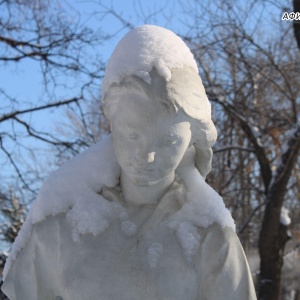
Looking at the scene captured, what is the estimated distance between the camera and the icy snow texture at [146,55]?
6.61 feet

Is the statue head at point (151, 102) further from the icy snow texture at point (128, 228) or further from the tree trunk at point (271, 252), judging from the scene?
the tree trunk at point (271, 252)

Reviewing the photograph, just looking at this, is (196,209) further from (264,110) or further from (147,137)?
(264,110)

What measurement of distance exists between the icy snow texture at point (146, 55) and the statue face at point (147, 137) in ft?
0.28

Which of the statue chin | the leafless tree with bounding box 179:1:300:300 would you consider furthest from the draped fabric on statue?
the leafless tree with bounding box 179:1:300:300

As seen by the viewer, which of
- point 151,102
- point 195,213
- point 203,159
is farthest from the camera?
point 203,159

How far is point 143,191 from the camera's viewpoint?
7.14 ft

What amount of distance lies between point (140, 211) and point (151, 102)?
456mm

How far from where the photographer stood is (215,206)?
2133 mm

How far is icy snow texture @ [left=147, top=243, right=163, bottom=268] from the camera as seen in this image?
2064 millimetres

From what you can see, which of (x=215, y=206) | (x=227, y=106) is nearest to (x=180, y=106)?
(x=215, y=206)

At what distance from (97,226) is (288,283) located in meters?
24.9

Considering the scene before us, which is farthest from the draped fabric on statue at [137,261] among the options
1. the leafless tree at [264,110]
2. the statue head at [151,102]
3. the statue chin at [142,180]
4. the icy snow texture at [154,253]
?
the leafless tree at [264,110]

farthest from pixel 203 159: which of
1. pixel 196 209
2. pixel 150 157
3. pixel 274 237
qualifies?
pixel 274 237

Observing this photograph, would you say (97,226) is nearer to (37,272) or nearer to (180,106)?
(37,272)
